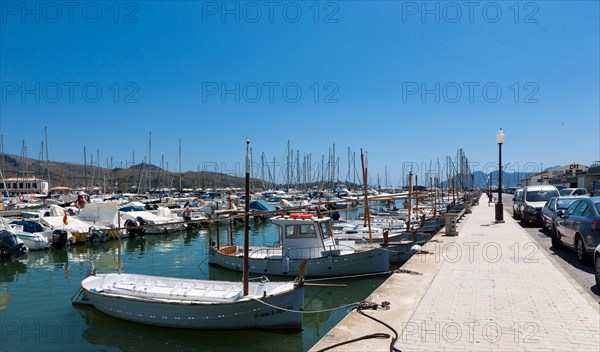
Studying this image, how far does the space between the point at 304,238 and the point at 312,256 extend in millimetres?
831

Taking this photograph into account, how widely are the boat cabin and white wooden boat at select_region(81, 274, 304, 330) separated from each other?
232 inches

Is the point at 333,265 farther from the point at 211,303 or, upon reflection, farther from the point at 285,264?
the point at 211,303

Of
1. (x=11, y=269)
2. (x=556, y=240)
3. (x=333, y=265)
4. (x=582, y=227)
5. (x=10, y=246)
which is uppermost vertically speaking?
(x=582, y=227)

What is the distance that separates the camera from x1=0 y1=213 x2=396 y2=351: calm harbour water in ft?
38.1

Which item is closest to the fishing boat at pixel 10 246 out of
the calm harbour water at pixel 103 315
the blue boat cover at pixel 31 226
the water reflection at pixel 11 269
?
the water reflection at pixel 11 269

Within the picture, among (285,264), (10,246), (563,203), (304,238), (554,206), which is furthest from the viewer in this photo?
(10,246)

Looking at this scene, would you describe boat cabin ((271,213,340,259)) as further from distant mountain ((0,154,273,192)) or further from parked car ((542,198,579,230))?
distant mountain ((0,154,273,192))

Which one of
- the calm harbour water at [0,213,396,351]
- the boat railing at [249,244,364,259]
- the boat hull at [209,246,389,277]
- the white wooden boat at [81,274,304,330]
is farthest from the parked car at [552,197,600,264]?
the boat railing at [249,244,364,259]

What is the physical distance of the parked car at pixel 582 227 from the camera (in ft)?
36.0

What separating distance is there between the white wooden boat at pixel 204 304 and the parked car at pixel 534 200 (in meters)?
16.4

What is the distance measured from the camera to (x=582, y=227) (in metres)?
11.4

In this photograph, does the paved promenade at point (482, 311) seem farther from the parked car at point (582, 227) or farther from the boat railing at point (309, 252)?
the boat railing at point (309, 252)

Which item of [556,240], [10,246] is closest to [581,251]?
[556,240]

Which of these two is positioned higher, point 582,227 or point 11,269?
point 582,227
